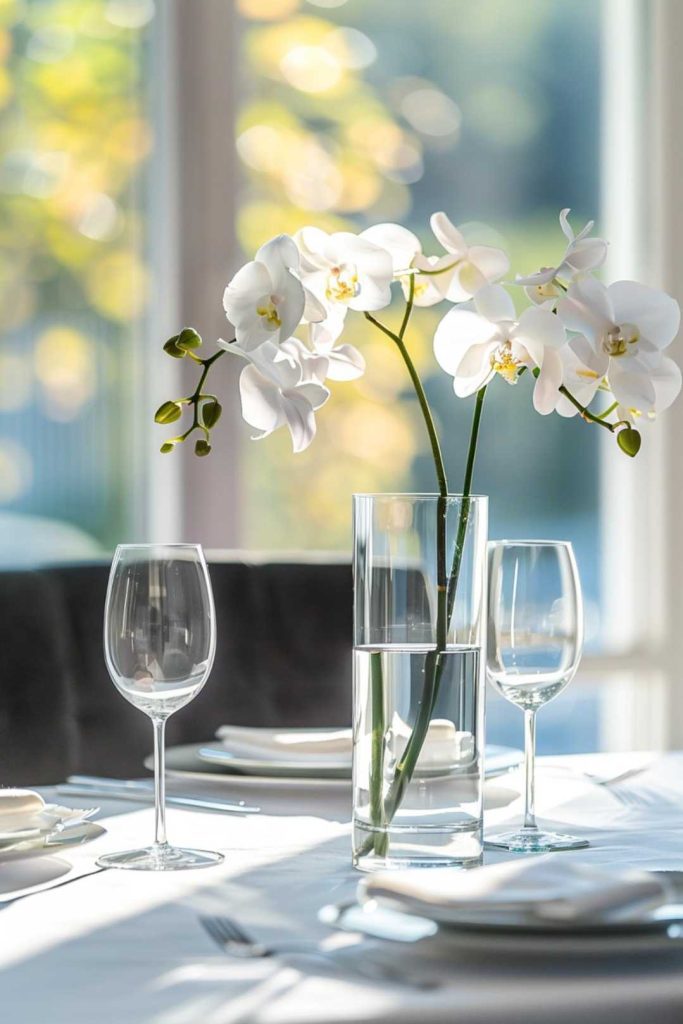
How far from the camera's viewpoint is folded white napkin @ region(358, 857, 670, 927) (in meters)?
0.63

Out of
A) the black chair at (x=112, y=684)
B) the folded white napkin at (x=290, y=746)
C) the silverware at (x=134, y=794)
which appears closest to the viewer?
the silverware at (x=134, y=794)

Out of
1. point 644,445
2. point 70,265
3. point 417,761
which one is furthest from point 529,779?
point 644,445

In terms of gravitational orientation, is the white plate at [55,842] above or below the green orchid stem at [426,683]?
below

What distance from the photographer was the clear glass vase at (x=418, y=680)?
0.83 m

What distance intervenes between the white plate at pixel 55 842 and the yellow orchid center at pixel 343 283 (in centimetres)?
40

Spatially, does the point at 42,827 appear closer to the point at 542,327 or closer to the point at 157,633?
the point at 157,633

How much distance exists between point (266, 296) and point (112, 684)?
91cm

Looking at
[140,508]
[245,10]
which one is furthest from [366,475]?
[245,10]

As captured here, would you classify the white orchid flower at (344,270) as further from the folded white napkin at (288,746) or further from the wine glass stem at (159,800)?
the folded white napkin at (288,746)

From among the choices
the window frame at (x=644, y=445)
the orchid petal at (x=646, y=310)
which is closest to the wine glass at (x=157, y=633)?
the orchid petal at (x=646, y=310)

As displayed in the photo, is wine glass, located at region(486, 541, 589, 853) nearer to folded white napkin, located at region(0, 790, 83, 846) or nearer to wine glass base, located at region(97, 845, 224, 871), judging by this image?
wine glass base, located at region(97, 845, 224, 871)

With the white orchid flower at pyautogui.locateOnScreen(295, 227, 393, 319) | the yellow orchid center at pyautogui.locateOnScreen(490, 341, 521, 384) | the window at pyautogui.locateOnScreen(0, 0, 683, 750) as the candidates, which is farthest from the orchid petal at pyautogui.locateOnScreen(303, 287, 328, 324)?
the window at pyautogui.locateOnScreen(0, 0, 683, 750)

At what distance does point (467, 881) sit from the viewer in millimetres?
677

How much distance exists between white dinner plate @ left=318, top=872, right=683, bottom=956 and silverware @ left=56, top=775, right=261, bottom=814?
43cm
